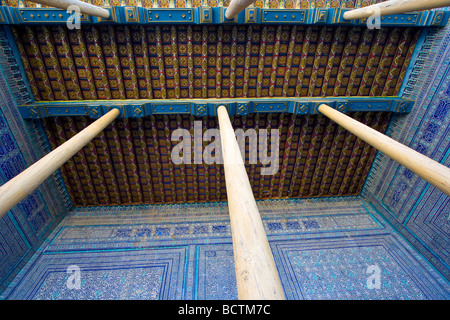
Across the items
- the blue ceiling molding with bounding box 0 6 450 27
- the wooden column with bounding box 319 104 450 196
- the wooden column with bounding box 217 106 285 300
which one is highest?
the blue ceiling molding with bounding box 0 6 450 27

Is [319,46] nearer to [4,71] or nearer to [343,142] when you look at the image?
[343,142]

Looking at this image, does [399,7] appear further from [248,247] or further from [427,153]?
[248,247]

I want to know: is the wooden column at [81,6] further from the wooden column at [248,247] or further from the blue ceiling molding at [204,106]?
the wooden column at [248,247]

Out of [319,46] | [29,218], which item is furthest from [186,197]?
[319,46]

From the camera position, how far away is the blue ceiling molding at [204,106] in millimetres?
3904

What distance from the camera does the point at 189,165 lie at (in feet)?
16.0

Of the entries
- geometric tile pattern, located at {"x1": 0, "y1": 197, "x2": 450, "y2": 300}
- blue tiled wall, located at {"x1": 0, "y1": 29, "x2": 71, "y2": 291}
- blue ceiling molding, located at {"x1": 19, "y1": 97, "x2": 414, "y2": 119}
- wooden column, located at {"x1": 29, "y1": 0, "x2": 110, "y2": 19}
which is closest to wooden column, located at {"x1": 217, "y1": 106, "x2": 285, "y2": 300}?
blue ceiling molding, located at {"x1": 19, "y1": 97, "x2": 414, "y2": 119}

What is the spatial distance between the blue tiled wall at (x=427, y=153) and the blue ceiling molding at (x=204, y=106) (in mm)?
328

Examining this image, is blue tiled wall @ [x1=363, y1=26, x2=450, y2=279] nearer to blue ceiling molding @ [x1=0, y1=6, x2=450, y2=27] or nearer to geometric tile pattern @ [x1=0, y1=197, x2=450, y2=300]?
geometric tile pattern @ [x1=0, y1=197, x2=450, y2=300]

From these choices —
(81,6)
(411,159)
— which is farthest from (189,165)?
(411,159)

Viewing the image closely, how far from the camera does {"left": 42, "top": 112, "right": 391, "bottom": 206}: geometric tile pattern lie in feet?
14.5

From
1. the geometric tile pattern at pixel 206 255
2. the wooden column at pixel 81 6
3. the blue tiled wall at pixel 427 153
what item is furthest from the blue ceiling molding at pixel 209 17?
the geometric tile pattern at pixel 206 255

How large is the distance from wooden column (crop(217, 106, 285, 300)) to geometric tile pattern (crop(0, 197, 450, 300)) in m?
2.64

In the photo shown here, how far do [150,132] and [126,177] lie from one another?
128 centimetres
